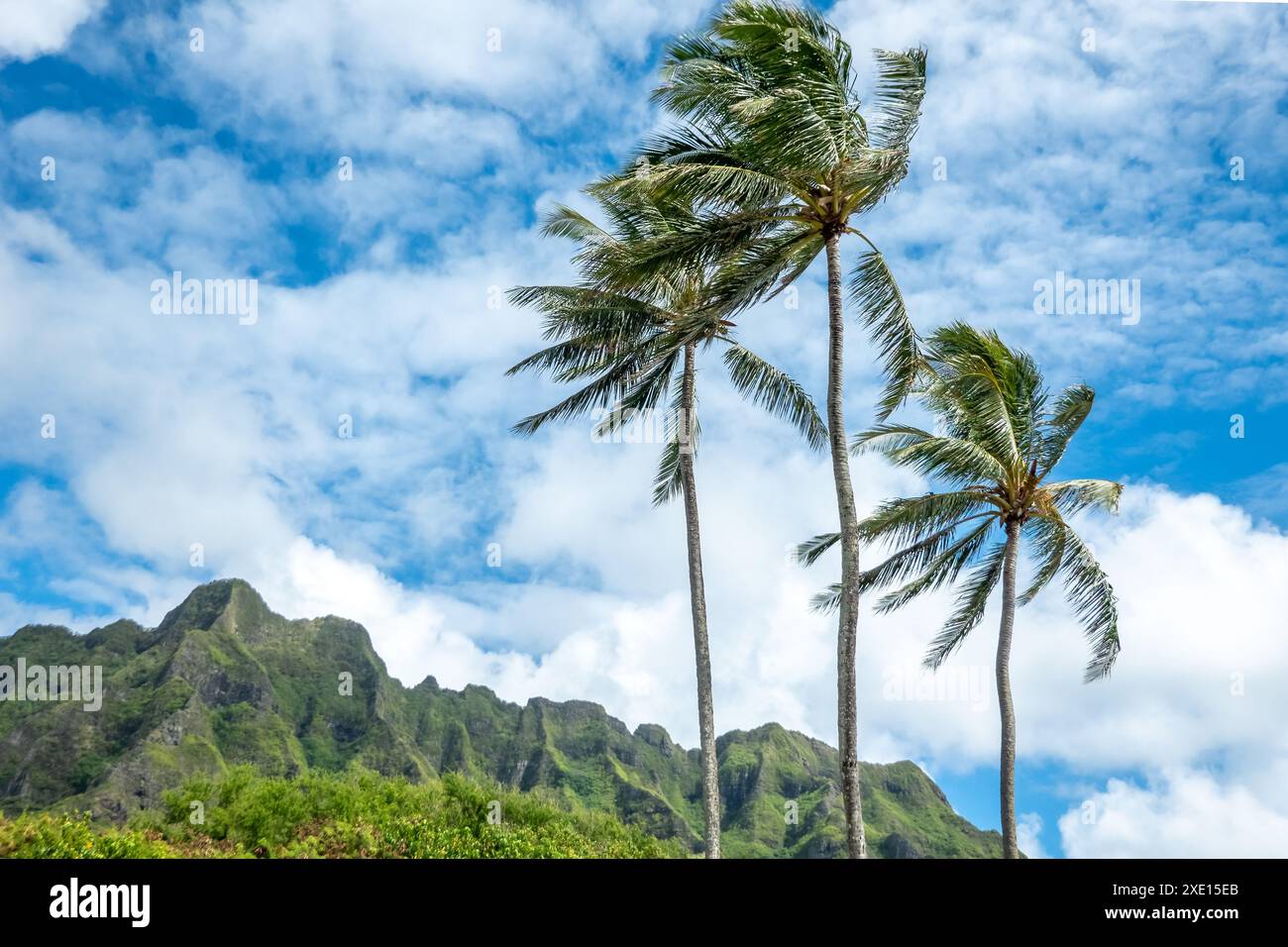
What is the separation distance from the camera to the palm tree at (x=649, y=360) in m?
16.1

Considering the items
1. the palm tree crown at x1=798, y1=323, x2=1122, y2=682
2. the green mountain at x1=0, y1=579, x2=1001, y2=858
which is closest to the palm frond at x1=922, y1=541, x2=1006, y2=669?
the palm tree crown at x1=798, y1=323, x2=1122, y2=682

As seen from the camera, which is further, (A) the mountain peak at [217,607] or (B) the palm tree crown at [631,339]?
(A) the mountain peak at [217,607]

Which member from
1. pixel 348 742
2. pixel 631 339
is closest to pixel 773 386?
pixel 631 339

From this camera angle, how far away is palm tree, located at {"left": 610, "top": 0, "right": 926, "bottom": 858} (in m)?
11.9

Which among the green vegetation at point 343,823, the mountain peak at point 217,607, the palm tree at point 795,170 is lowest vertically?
the green vegetation at point 343,823

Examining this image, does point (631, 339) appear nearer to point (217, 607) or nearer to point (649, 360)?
point (649, 360)

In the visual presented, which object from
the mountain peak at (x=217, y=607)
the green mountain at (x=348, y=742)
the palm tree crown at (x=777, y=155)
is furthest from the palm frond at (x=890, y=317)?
the mountain peak at (x=217, y=607)

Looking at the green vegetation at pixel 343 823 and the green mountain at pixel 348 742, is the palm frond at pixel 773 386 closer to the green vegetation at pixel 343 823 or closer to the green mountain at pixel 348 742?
the green vegetation at pixel 343 823

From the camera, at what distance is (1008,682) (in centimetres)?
1645

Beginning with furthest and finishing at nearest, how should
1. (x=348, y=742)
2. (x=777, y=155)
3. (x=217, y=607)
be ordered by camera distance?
(x=217, y=607)
(x=348, y=742)
(x=777, y=155)

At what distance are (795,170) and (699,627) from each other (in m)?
7.82

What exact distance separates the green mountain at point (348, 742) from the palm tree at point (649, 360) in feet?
117
